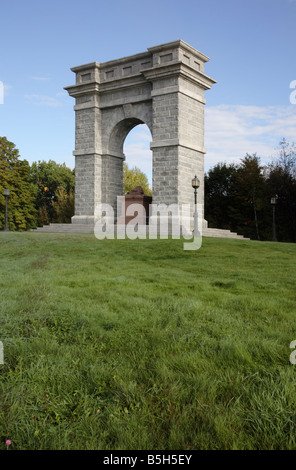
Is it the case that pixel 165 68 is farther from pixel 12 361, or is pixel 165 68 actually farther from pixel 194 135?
pixel 12 361

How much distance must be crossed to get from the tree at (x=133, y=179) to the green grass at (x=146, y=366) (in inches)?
1779

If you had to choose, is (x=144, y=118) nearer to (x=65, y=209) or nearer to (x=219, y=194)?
(x=219, y=194)

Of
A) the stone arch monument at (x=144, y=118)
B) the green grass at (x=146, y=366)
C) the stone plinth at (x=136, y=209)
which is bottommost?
the green grass at (x=146, y=366)

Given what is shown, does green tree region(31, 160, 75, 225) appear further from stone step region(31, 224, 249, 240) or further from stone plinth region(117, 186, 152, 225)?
stone plinth region(117, 186, 152, 225)

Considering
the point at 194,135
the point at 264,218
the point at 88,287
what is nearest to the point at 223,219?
the point at 264,218

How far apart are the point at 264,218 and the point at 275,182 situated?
10.7ft

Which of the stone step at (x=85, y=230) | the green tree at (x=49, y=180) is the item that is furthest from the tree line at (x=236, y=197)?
the stone step at (x=85, y=230)

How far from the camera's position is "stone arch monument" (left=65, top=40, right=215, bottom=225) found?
19.4 m

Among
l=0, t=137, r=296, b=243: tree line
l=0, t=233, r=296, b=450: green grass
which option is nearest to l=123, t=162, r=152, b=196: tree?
l=0, t=137, r=296, b=243: tree line

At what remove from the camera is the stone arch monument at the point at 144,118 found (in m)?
19.4

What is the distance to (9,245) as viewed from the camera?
12086 millimetres

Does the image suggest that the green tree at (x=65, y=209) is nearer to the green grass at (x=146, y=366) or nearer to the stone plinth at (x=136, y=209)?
the stone plinth at (x=136, y=209)

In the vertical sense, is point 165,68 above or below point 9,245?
above
